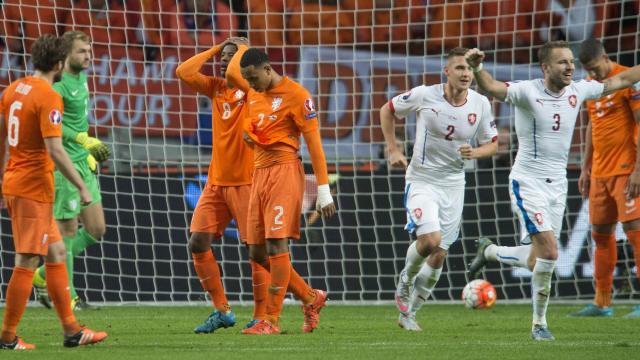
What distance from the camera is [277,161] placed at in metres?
7.53

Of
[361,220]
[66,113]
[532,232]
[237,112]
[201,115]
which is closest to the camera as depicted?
[532,232]

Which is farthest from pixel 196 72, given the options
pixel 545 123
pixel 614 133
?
pixel 614 133

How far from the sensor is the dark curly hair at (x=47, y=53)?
6402 millimetres

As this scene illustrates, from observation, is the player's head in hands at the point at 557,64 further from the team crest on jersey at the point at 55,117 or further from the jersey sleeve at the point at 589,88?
the team crest on jersey at the point at 55,117

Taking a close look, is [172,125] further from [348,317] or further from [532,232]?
[532,232]

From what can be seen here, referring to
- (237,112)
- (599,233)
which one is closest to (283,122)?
(237,112)

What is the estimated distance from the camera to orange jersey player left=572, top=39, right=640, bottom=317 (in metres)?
9.21

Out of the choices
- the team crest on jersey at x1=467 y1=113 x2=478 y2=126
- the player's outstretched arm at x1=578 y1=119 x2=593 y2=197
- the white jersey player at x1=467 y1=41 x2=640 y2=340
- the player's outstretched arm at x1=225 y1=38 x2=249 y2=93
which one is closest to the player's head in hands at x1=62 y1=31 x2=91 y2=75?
the player's outstretched arm at x1=225 y1=38 x2=249 y2=93

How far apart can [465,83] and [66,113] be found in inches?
128

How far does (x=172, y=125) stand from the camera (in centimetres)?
1291

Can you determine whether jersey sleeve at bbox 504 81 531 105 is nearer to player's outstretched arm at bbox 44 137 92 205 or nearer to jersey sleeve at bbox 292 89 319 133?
jersey sleeve at bbox 292 89 319 133

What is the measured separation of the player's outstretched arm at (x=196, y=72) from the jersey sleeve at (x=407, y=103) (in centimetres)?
131

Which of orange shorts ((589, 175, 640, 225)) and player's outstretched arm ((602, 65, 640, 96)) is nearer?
player's outstretched arm ((602, 65, 640, 96))

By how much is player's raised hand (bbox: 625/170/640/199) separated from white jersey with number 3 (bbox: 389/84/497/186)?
104cm
